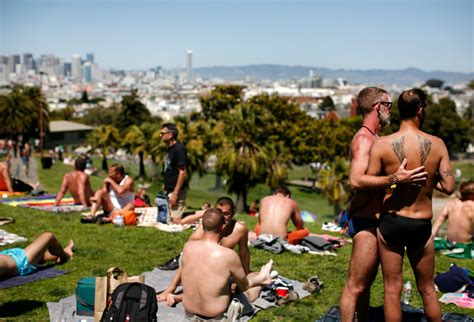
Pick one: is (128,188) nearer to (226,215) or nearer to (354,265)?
(226,215)

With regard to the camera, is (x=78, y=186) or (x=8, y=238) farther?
(x=78, y=186)

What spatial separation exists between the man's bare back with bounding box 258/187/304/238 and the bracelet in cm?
493

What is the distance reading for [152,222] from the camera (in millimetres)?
11094

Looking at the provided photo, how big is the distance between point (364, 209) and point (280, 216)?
4540mm

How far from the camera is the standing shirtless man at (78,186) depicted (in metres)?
12.3

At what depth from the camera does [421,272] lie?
15.4 ft

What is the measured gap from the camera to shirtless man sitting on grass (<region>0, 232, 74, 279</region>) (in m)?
7.13

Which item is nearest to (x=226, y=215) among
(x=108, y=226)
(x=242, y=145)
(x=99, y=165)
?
(x=108, y=226)

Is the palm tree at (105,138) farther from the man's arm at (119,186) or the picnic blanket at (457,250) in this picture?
the picnic blanket at (457,250)

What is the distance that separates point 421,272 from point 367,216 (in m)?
0.62

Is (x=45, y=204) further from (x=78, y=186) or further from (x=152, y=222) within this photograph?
(x=152, y=222)

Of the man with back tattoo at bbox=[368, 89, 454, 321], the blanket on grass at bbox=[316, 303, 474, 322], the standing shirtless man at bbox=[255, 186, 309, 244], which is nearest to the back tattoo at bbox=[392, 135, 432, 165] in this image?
the man with back tattoo at bbox=[368, 89, 454, 321]

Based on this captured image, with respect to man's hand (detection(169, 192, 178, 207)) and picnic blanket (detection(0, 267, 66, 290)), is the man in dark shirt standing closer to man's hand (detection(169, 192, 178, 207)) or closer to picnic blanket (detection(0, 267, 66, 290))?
man's hand (detection(169, 192, 178, 207))

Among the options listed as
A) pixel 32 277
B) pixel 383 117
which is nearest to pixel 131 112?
pixel 32 277
